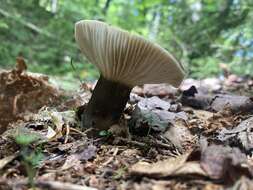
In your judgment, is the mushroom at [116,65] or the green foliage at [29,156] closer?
the green foliage at [29,156]

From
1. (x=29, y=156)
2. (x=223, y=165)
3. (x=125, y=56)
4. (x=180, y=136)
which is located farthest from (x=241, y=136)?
(x=29, y=156)

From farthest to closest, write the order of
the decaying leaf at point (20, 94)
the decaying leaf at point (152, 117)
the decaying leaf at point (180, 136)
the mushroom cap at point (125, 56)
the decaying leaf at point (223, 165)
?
the decaying leaf at point (20, 94) → the decaying leaf at point (152, 117) → the decaying leaf at point (180, 136) → the mushroom cap at point (125, 56) → the decaying leaf at point (223, 165)

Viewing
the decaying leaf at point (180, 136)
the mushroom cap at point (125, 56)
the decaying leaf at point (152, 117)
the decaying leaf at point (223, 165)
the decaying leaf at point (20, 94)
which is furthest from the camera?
the decaying leaf at point (20, 94)

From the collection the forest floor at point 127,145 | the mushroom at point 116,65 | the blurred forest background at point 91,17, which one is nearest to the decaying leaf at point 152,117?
Answer: the forest floor at point 127,145

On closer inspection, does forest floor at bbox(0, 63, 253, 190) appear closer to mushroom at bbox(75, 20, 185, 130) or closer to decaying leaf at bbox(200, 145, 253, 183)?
decaying leaf at bbox(200, 145, 253, 183)

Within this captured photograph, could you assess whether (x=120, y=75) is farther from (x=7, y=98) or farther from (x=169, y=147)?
(x=7, y=98)

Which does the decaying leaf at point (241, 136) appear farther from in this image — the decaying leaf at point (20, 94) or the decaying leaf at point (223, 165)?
the decaying leaf at point (20, 94)

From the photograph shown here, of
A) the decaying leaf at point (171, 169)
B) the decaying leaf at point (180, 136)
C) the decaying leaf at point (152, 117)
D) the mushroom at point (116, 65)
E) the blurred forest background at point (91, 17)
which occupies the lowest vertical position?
the decaying leaf at point (171, 169)

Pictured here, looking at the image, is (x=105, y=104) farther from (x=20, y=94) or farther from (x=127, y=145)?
(x=20, y=94)
